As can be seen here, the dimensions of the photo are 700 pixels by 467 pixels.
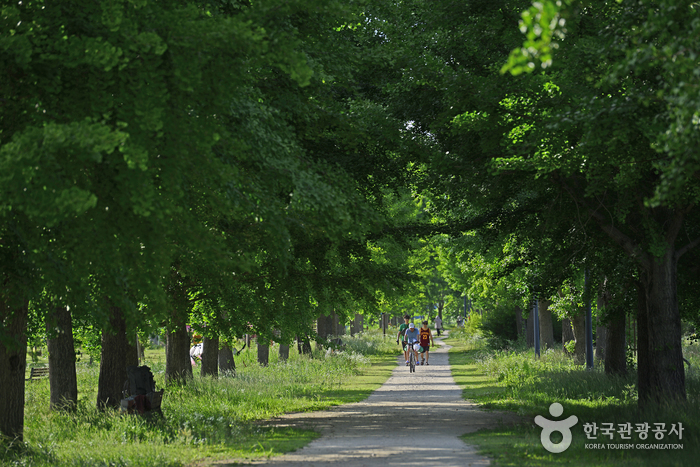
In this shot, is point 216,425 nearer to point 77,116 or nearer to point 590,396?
point 77,116

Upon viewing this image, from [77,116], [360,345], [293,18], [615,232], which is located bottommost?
[360,345]

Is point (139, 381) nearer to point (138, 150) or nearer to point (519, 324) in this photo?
point (138, 150)

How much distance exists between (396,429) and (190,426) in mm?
3175

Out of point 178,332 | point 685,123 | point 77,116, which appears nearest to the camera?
point 685,123

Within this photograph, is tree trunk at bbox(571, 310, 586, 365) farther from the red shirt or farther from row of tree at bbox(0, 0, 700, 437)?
row of tree at bbox(0, 0, 700, 437)

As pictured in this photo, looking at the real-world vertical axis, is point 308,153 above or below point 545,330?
above

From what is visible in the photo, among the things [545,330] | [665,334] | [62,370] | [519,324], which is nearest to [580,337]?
[545,330]

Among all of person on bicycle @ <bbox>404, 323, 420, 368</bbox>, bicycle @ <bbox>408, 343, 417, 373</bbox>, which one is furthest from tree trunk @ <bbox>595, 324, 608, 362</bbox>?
person on bicycle @ <bbox>404, 323, 420, 368</bbox>

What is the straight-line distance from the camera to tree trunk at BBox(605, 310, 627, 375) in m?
18.8

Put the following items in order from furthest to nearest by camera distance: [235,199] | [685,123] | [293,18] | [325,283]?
[325,283]
[293,18]
[235,199]
[685,123]

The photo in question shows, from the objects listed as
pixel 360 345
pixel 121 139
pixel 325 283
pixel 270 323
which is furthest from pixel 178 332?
pixel 360 345

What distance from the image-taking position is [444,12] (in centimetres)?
1314

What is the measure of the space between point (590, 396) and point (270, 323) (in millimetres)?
6627
